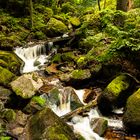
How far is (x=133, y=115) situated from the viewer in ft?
23.5

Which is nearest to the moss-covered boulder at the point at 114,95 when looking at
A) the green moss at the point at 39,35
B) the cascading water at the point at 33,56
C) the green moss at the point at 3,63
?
the green moss at the point at 3,63

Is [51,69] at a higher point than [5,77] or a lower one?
lower

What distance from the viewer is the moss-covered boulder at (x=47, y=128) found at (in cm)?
594

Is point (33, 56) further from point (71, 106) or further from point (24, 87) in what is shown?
point (71, 106)

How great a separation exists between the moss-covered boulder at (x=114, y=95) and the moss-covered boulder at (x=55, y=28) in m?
8.89

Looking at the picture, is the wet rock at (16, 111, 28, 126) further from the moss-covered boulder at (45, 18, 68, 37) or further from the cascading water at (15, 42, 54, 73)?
the moss-covered boulder at (45, 18, 68, 37)

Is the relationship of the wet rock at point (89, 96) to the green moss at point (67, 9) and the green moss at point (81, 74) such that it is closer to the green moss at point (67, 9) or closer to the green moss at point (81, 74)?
the green moss at point (81, 74)

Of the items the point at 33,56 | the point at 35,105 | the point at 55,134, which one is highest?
the point at 55,134

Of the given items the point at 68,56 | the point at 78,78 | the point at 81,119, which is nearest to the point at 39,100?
the point at 81,119

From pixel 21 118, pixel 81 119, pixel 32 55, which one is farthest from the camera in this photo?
pixel 32 55

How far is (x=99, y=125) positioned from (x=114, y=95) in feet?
3.55

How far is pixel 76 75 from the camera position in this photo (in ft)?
33.3

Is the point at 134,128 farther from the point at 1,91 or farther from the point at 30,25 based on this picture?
the point at 30,25

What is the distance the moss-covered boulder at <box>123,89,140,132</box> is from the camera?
23.4 ft
